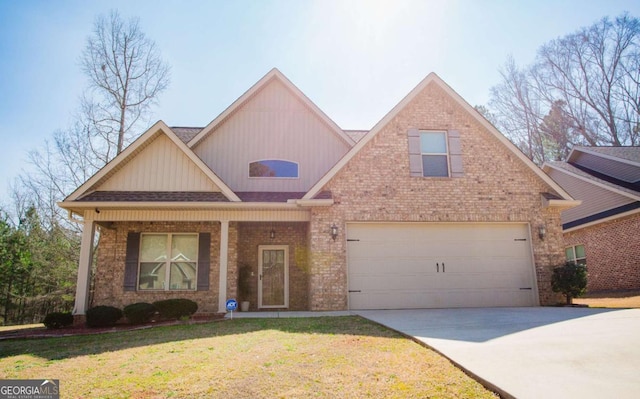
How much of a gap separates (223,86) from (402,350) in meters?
11.4

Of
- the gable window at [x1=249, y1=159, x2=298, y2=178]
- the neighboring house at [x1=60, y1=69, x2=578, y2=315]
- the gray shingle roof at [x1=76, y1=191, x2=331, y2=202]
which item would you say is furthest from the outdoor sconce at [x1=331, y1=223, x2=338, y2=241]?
the gable window at [x1=249, y1=159, x2=298, y2=178]

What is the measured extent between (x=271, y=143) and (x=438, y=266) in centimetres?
679

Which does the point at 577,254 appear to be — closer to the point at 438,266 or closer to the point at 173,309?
the point at 438,266

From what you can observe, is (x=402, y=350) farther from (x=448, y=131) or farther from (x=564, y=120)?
(x=564, y=120)

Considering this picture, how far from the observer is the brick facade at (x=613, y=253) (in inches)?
571

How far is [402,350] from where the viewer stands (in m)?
5.03

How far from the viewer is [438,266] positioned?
36.3ft

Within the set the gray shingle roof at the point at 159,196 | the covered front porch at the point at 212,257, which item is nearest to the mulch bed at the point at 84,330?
the covered front porch at the point at 212,257

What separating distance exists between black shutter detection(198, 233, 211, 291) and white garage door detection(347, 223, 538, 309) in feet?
13.9

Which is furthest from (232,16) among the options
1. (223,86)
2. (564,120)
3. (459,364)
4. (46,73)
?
(564,120)

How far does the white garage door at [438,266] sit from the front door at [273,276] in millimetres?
2890

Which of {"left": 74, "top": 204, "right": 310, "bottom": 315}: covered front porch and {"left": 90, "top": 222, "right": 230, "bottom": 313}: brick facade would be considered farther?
{"left": 90, "top": 222, "right": 230, "bottom": 313}: brick facade

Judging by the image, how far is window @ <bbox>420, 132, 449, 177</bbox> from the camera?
1166cm

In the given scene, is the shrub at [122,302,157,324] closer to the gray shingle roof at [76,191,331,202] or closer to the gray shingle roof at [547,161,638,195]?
the gray shingle roof at [76,191,331,202]
